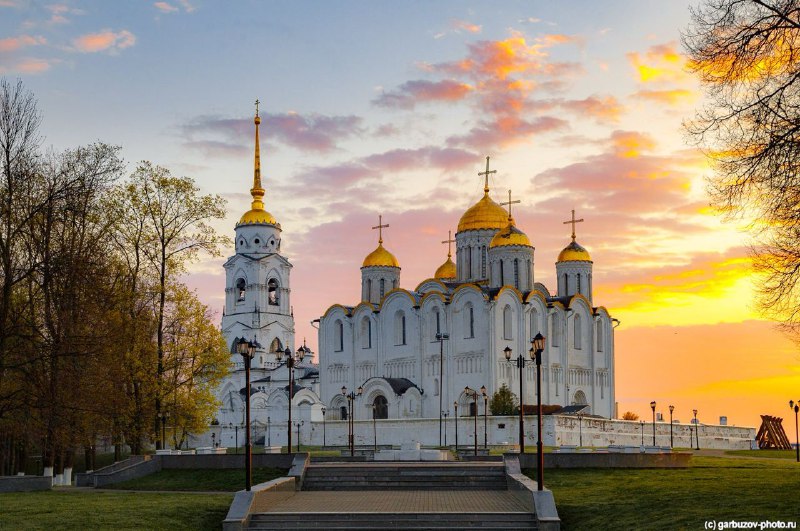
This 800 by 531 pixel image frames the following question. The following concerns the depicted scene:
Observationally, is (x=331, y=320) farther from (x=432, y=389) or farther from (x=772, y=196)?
(x=772, y=196)

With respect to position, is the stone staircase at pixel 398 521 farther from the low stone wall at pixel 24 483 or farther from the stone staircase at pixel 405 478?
the low stone wall at pixel 24 483

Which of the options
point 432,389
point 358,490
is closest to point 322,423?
point 432,389

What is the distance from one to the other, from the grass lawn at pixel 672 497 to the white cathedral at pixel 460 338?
38465 millimetres

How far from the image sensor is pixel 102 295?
106ft

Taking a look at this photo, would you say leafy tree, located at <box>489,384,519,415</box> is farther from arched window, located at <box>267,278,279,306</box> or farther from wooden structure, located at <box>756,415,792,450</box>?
arched window, located at <box>267,278,279,306</box>

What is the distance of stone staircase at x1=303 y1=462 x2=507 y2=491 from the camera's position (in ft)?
86.7

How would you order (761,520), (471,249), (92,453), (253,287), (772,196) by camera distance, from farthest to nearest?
(253,287), (471,249), (92,453), (772,196), (761,520)

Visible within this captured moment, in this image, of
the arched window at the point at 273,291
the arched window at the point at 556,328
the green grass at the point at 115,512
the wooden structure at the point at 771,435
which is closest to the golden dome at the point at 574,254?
the arched window at the point at 556,328

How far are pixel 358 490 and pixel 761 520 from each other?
1157cm

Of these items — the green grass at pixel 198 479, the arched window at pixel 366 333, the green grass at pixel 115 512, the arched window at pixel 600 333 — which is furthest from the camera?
the arched window at pixel 600 333

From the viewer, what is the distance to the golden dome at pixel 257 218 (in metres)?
96.2

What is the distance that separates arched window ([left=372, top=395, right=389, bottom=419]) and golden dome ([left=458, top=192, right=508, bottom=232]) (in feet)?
49.2

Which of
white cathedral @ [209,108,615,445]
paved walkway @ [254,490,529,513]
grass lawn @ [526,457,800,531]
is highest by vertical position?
white cathedral @ [209,108,615,445]

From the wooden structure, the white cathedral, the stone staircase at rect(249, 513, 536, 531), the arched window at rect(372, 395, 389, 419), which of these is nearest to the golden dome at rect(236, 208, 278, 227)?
the white cathedral
